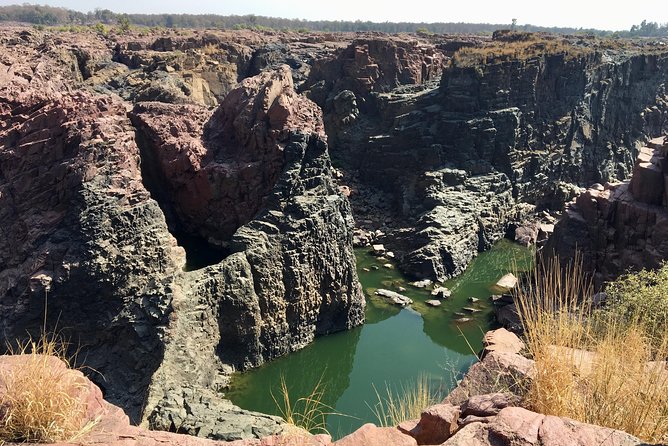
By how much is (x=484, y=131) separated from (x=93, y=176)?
20.2 metres

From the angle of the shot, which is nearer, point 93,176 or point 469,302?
point 93,176

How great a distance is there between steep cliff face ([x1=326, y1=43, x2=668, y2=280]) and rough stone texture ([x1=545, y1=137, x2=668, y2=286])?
5580 millimetres

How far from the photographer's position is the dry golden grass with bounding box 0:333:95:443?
416cm

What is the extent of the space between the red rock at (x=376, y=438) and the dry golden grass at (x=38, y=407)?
2.24 metres

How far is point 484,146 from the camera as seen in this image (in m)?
27.1

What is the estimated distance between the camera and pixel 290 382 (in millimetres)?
13906

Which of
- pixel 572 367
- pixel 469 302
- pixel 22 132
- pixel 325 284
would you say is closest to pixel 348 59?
pixel 469 302

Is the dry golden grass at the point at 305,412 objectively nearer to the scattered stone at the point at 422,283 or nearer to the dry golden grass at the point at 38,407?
the dry golden grass at the point at 38,407

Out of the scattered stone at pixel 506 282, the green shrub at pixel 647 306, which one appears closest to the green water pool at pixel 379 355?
the scattered stone at pixel 506 282

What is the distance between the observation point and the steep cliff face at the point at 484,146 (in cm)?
2498

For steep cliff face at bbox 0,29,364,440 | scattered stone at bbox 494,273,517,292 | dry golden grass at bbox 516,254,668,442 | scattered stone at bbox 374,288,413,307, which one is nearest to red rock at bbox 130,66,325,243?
Answer: steep cliff face at bbox 0,29,364,440

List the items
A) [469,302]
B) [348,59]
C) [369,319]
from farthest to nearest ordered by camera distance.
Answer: [348,59]
[469,302]
[369,319]

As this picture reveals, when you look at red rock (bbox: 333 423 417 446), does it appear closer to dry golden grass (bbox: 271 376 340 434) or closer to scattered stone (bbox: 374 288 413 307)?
dry golden grass (bbox: 271 376 340 434)

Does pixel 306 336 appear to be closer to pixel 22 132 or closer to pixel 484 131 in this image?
pixel 22 132
